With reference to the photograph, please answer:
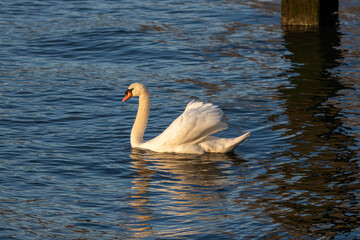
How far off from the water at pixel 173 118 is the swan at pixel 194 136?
0.26 meters

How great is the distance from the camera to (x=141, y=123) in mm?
10992

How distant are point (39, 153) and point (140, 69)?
5.23 m

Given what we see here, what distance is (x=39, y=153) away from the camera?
398 inches

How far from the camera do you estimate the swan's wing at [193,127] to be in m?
10.2

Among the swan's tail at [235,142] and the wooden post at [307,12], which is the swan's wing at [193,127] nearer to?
the swan's tail at [235,142]

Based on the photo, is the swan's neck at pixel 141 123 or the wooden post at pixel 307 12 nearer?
the swan's neck at pixel 141 123

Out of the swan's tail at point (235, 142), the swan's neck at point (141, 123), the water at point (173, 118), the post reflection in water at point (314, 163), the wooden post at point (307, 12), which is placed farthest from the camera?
the wooden post at point (307, 12)

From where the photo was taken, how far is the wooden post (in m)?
16.8

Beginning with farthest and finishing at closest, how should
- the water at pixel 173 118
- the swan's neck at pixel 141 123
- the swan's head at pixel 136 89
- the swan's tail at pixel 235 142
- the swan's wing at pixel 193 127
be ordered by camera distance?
the swan's head at pixel 136 89 → the swan's neck at pixel 141 123 → the swan's wing at pixel 193 127 → the swan's tail at pixel 235 142 → the water at pixel 173 118

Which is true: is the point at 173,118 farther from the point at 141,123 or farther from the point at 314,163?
the point at 314,163

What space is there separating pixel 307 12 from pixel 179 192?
378 inches

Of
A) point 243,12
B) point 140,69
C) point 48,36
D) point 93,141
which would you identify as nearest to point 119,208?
point 93,141

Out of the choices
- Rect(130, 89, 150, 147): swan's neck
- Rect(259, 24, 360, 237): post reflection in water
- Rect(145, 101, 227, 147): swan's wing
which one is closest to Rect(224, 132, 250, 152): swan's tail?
Rect(145, 101, 227, 147): swan's wing

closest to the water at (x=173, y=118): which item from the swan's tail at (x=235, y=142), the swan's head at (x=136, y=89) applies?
the swan's tail at (x=235, y=142)
